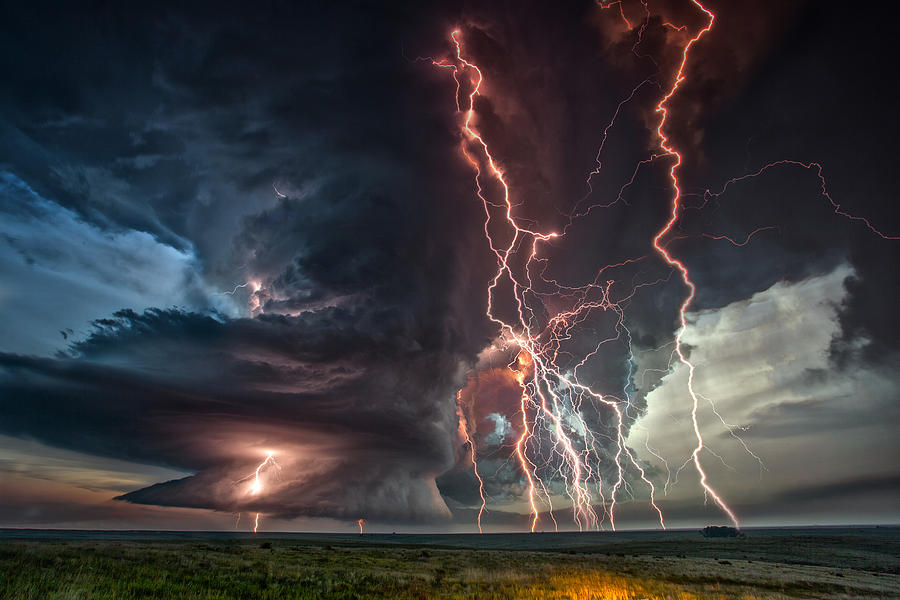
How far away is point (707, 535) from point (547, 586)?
324ft

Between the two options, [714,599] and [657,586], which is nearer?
[714,599]

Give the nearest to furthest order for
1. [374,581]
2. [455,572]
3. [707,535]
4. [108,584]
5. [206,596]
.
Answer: [206,596]
[108,584]
[374,581]
[455,572]
[707,535]

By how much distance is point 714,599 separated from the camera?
53.2 feet

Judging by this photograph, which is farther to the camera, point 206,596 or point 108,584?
point 108,584

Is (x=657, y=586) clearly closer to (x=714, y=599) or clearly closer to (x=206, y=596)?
(x=714, y=599)

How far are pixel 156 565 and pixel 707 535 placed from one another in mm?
108224

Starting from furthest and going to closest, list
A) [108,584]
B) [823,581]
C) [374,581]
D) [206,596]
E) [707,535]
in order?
[707,535] < [823,581] < [374,581] < [108,584] < [206,596]

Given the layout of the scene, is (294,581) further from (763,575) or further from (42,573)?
(763,575)

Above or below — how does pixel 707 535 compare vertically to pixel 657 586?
below

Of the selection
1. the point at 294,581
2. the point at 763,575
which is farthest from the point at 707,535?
the point at 294,581

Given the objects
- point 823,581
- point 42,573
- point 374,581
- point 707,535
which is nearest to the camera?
point 42,573

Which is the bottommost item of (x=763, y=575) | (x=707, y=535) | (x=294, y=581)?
(x=707, y=535)

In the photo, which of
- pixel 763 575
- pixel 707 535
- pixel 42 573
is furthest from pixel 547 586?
pixel 707 535

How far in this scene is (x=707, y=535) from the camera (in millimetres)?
93562
